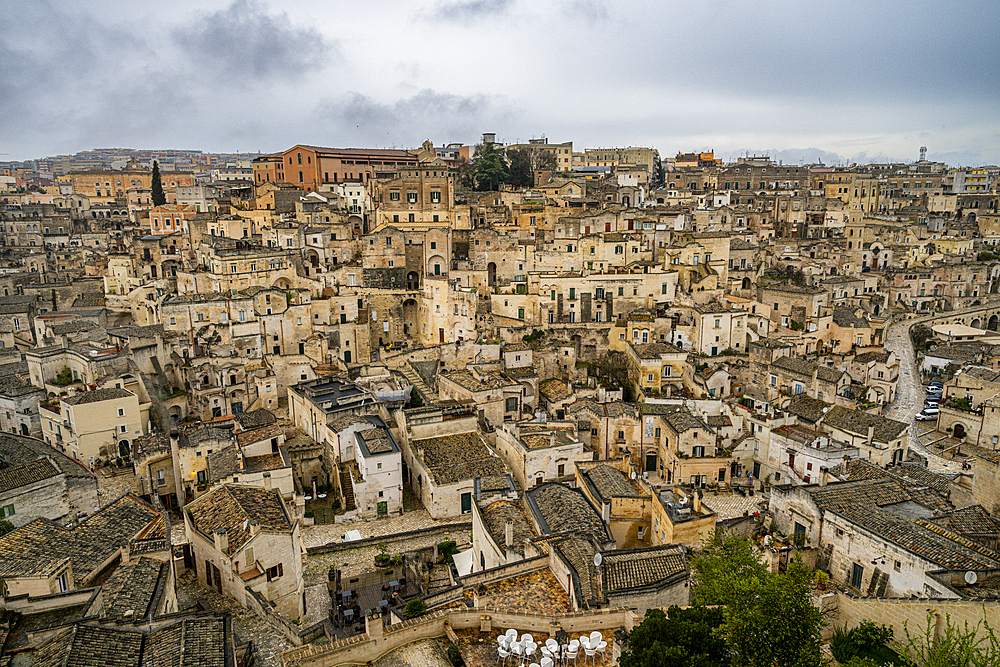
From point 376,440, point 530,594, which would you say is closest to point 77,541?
point 376,440

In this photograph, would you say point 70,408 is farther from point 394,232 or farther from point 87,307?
point 394,232

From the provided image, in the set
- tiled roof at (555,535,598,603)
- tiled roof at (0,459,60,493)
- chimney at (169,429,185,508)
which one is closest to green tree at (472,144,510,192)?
chimney at (169,429,185,508)

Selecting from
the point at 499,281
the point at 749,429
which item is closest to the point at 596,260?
the point at 499,281

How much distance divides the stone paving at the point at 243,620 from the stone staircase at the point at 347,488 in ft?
28.2

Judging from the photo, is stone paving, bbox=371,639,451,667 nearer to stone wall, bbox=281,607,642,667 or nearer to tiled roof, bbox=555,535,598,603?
stone wall, bbox=281,607,642,667

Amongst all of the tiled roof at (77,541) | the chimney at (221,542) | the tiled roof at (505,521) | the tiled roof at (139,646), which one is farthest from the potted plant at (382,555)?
the tiled roof at (139,646)

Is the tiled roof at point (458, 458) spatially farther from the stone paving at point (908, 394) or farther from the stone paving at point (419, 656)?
the stone paving at point (908, 394)

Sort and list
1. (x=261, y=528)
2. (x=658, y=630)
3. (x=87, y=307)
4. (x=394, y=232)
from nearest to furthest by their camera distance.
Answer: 1. (x=658, y=630)
2. (x=261, y=528)
3. (x=87, y=307)
4. (x=394, y=232)

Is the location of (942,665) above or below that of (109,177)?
below

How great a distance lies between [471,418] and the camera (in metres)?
32.1

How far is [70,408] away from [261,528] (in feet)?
54.6

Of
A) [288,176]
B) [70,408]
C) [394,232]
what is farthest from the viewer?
[288,176]

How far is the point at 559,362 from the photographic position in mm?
44031

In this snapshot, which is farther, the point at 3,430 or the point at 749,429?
the point at 3,430
